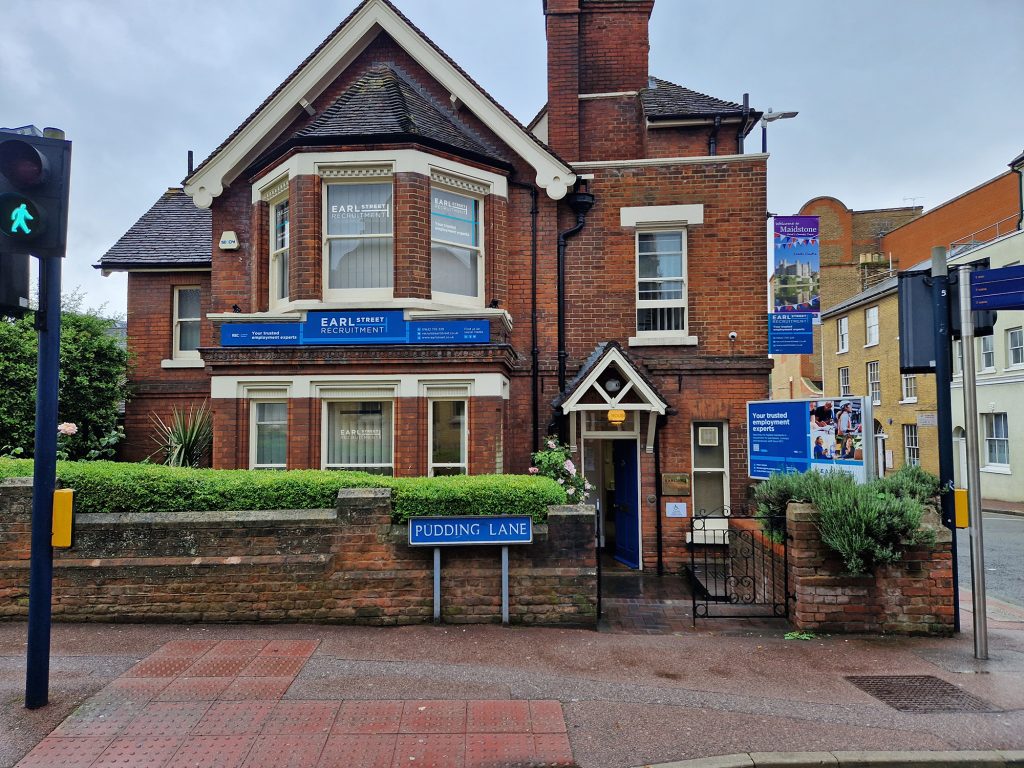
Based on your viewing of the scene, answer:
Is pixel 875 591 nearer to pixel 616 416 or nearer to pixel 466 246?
pixel 616 416

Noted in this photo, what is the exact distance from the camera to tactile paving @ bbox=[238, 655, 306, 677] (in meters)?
5.46

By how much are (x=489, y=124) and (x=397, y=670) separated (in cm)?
926

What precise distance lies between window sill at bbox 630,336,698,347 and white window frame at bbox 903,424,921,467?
20543 millimetres

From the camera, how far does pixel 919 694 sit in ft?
17.3

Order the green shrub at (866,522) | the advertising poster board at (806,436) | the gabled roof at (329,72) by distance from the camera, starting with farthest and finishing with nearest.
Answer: the gabled roof at (329,72) → the advertising poster board at (806,436) → the green shrub at (866,522)

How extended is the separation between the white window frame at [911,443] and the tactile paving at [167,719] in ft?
94.5

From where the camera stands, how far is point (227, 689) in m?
5.16

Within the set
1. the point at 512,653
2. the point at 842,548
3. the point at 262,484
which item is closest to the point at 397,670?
the point at 512,653

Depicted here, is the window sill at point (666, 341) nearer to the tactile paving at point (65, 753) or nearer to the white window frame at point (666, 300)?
the white window frame at point (666, 300)

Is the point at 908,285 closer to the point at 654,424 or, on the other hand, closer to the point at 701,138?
the point at 654,424

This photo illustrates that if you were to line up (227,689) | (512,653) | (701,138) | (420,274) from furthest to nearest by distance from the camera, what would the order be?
(701,138) < (420,274) < (512,653) < (227,689)

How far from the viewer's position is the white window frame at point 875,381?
28.4m

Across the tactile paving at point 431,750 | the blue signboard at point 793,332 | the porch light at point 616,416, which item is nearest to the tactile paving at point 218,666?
the tactile paving at point 431,750

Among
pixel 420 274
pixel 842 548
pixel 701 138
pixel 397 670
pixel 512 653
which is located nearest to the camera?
pixel 397 670
